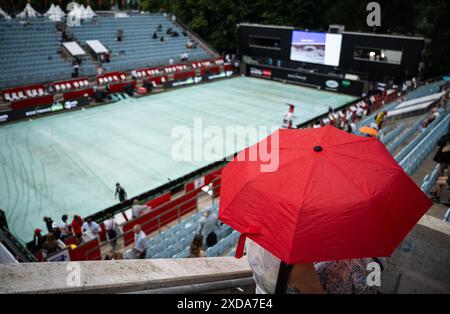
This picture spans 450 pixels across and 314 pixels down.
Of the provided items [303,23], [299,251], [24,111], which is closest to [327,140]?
[299,251]

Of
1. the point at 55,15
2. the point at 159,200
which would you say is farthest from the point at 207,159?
the point at 55,15

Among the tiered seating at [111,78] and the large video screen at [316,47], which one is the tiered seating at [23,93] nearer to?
the tiered seating at [111,78]

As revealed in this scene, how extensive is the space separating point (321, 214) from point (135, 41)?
4036 centimetres

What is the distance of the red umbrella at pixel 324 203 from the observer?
2.59m

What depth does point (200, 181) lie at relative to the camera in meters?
14.8

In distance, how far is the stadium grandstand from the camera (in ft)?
9.00

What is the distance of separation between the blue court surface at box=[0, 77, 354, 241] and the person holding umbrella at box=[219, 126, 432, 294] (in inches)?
473

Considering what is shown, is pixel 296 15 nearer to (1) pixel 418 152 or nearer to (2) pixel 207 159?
(2) pixel 207 159

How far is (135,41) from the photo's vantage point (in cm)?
3900

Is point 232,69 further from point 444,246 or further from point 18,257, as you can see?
point 444,246

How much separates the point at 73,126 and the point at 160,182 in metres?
10.3

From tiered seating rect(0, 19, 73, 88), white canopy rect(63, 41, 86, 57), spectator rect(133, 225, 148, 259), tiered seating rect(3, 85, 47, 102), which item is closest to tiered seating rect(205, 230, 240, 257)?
spectator rect(133, 225, 148, 259)

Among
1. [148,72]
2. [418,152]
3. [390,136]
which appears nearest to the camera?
[418,152]
